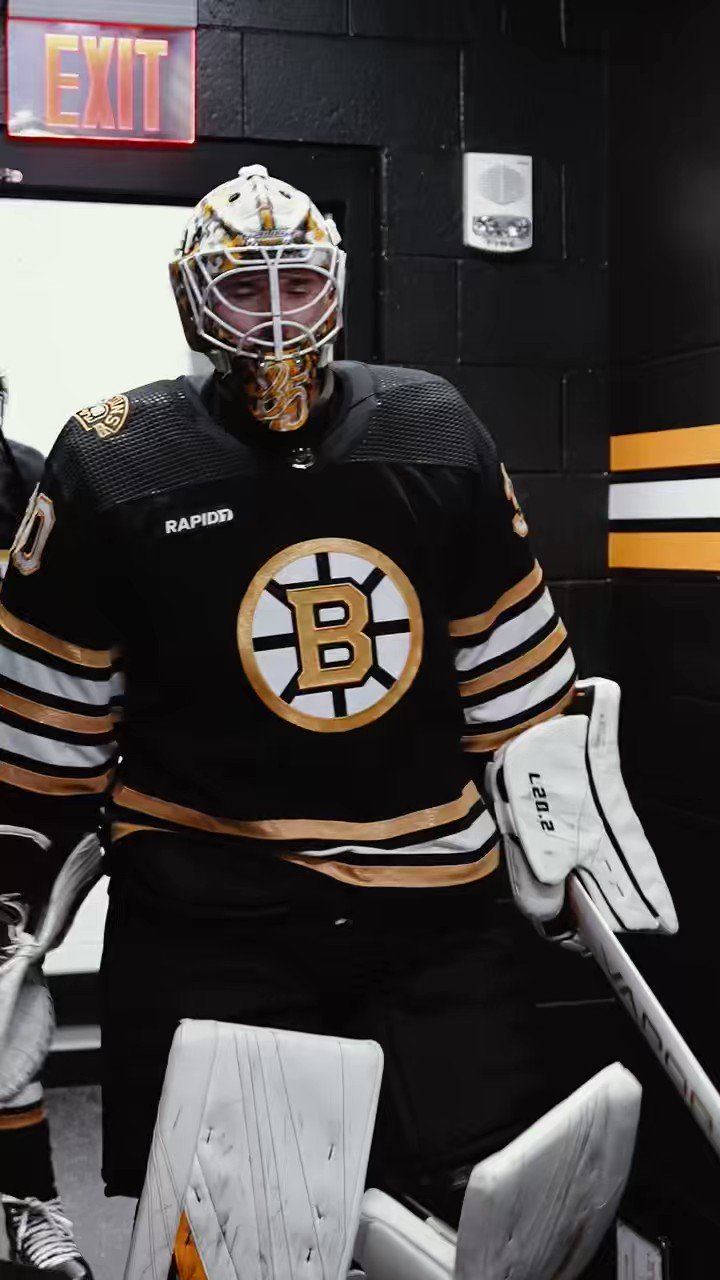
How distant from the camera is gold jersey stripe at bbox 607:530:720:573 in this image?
7.94 feet

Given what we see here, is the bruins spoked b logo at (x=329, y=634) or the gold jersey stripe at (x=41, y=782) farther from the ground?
the bruins spoked b logo at (x=329, y=634)

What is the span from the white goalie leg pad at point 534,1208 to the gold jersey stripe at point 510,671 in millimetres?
461

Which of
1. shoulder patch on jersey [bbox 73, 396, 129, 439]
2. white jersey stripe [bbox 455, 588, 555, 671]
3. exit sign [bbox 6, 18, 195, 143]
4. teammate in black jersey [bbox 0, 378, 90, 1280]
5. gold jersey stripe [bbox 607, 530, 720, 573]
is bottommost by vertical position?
teammate in black jersey [bbox 0, 378, 90, 1280]

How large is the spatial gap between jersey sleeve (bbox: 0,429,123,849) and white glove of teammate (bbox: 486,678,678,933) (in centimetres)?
47

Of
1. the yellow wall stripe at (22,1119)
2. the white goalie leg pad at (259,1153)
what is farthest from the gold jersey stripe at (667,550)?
the yellow wall stripe at (22,1119)

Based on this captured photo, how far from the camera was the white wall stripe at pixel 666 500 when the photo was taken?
2.42 m

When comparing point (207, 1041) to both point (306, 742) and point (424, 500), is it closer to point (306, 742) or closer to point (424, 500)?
point (306, 742)

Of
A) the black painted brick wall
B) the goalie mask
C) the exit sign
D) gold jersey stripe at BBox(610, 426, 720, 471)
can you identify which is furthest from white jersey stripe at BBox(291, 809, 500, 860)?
the exit sign

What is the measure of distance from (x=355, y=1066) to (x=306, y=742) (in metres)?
0.33

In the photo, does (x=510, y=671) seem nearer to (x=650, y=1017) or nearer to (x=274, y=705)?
(x=274, y=705)

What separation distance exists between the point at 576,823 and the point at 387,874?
11.0 inches

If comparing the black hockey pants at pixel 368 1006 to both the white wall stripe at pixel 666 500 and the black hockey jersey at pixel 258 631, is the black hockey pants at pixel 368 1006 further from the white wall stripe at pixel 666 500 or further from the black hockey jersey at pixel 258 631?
the white wall stripe at pixel 666 500

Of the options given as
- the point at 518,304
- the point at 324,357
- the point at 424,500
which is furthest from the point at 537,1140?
the point at 518,304

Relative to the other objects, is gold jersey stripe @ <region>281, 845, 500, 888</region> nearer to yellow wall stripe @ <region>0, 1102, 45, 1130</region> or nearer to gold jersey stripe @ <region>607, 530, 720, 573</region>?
yellow wall stripe @ <region>0, 1102, 45, 1130</region>
